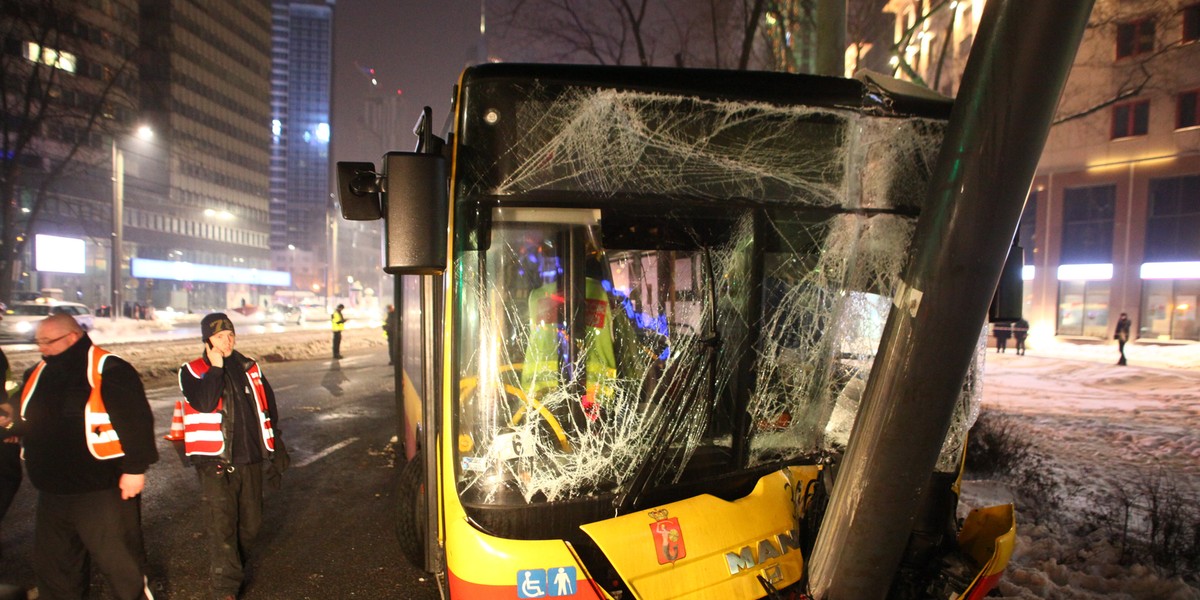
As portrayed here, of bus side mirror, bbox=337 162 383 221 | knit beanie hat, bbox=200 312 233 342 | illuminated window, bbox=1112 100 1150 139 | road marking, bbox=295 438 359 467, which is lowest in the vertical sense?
→ road marking, bbox=295 438 359 467

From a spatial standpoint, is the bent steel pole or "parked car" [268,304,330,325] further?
"parked car" [268,304,330,325]

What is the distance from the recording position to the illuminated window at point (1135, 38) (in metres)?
17.1

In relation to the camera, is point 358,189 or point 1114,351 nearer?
point 358,189

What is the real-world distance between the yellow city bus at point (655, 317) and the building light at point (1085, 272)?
29.5 meters

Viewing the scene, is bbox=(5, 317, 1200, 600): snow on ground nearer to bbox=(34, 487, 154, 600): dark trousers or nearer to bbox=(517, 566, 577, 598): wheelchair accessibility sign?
bbox=(517, 566, 577, 598): wheelchair accessibility sign

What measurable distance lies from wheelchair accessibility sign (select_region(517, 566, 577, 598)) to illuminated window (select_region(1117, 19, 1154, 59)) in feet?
75.0

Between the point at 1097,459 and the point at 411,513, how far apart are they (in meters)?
8.07

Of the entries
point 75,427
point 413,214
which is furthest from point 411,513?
point 413,214

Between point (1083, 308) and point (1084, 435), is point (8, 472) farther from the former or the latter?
point (1083, 308)

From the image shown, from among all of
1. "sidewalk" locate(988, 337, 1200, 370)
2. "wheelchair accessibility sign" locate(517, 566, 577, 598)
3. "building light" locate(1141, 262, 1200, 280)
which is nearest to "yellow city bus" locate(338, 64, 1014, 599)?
"wheelchair accessibility sign" locate(517, 566, 577, 598)

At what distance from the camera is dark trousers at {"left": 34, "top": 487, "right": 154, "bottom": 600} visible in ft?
10.5

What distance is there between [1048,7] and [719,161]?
50.6 inches

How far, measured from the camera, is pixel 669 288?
272 centimetres

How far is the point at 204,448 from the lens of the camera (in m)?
3.62
